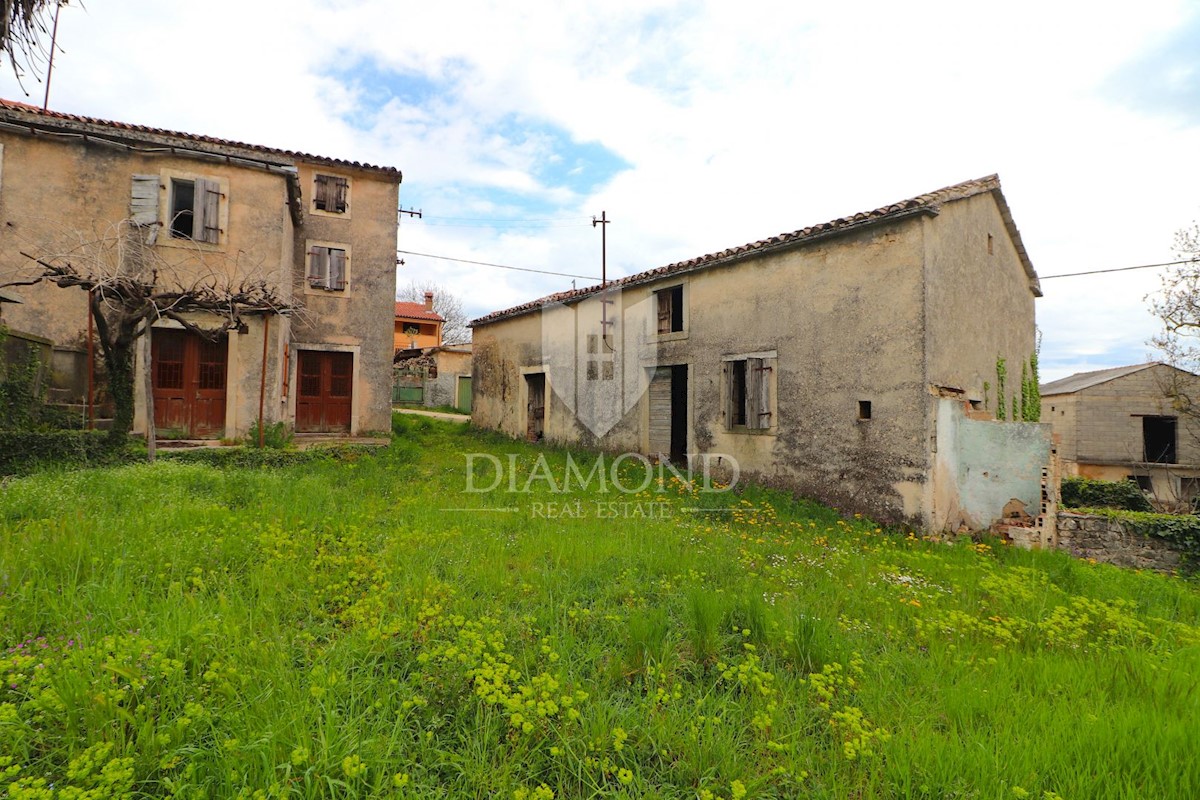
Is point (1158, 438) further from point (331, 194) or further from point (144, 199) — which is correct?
point (144, 199)

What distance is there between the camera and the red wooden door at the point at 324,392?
1209cm

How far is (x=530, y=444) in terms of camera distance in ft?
48.4

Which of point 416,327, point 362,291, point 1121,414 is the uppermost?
point 416,327

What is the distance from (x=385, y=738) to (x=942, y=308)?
9058mm

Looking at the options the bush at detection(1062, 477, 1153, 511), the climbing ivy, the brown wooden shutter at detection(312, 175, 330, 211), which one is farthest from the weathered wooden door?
the bush at detection(1062, 477, 1153, 511)

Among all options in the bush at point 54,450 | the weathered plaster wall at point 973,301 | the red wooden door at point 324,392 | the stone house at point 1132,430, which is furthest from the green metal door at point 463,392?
the stone house at point 1132,430

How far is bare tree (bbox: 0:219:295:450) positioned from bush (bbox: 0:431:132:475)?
0.87ft

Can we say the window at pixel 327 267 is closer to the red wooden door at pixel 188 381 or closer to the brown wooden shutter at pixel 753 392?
the red wooden door at pixel 188 381

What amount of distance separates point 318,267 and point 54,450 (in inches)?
260

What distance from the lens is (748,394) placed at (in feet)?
32.3

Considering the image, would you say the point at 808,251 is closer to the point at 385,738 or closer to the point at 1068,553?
the point at 1068,553

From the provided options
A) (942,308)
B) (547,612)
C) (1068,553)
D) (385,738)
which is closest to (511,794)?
(385,738)

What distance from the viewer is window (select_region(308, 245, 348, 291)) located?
486 inches

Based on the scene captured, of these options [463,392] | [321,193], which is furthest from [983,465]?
[463,392]
